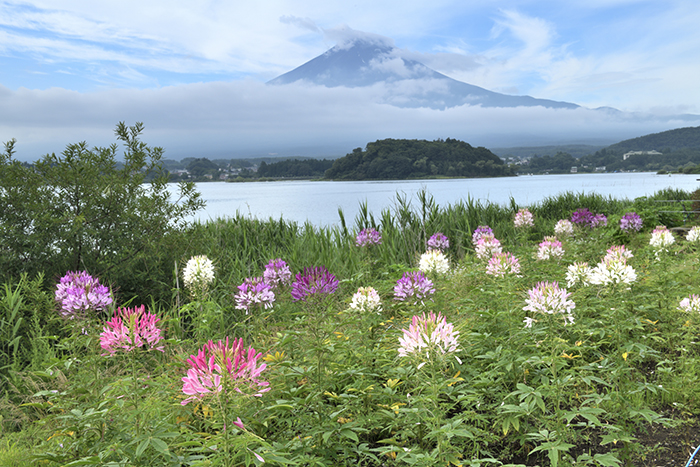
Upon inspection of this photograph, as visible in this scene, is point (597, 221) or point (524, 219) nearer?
point (524, 219)

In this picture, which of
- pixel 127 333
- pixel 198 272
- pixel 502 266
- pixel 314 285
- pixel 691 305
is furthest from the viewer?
pixel 198 272

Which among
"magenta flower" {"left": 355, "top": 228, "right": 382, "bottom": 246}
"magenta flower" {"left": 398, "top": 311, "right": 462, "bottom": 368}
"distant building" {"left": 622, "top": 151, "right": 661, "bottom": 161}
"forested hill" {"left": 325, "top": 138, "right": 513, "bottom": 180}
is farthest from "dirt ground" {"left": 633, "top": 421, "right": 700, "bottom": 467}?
"distant building" {"left": 622, "top": 151, "right": 661, "bottom": 161}

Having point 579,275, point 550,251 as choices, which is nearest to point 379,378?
point 579,275

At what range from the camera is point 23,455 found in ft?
8.52

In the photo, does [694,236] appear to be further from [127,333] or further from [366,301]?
[127,333]

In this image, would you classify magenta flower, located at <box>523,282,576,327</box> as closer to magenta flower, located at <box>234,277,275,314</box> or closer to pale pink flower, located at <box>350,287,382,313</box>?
pale pink flower, located at <box>350,287,382,313</box>

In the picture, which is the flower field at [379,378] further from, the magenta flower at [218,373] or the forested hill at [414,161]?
the forested hill at [414,161]

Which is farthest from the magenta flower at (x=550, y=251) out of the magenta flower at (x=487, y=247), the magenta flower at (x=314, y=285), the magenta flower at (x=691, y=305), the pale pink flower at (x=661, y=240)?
the magenta flower at (x=314, y=285)

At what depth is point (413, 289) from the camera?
3.74 m

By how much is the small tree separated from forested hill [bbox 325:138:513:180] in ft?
69.3

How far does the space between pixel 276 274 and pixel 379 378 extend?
1.89 meters

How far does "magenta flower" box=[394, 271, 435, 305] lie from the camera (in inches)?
147

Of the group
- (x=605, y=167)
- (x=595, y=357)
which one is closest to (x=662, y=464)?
(x=595, y=357)

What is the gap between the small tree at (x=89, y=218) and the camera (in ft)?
19.0
